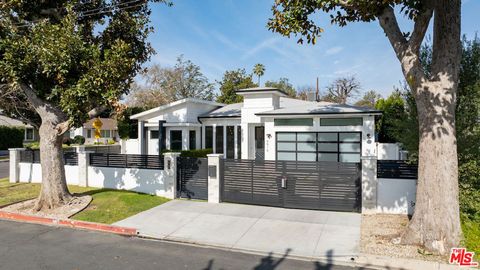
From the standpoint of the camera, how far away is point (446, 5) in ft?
22.5

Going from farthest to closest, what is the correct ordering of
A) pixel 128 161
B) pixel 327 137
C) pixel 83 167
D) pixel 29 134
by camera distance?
1. pixel 29 134
2. pixel 327 137
3. pixel 83 167
4. pixel 128 161

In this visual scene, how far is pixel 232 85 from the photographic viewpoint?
41344mm

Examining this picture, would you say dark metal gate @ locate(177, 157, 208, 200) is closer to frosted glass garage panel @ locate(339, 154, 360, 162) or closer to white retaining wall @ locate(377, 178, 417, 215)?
white retaining wall @ locate(377, 178, 417, 215)

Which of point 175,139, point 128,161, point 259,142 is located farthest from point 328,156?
point 175,139

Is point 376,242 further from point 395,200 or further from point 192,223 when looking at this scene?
point 192,223

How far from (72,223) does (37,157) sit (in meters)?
7.97

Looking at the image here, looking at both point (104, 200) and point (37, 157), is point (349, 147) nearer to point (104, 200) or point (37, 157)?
point (104, 200)

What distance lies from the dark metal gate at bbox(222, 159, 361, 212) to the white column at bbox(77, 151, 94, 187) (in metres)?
Answer: 6.75

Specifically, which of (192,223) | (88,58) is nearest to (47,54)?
(88,58)

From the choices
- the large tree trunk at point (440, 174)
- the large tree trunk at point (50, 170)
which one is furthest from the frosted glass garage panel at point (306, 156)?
the large tree trunk at point (50, 170)

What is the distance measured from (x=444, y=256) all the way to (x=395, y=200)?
127 inches

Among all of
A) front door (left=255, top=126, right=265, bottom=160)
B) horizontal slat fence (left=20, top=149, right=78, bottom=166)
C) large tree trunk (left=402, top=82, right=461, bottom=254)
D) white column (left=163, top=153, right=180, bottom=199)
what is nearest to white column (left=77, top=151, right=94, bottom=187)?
horizontal slat fence (left=20, top=149, right=78, bottom=166)

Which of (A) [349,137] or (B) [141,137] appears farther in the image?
(B) [141,137]

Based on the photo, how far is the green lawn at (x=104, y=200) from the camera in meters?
9.80
